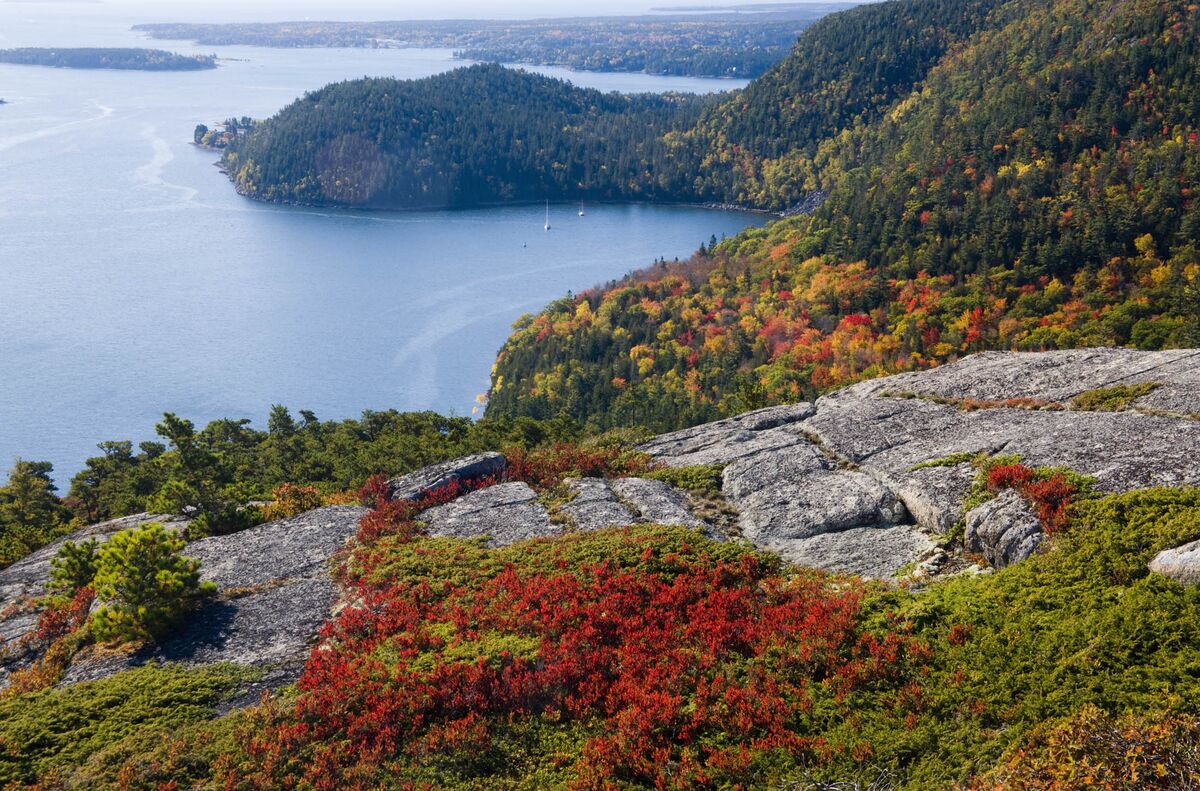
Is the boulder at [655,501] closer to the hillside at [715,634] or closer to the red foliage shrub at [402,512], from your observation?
the hillside at [715,634]

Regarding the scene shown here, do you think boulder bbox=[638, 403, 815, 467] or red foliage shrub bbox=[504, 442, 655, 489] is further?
red foliage shrub bbox=[504, 442, 655, 489]

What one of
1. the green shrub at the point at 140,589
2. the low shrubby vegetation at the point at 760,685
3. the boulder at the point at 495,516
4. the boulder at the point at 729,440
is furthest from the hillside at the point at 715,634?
the boulder at the point at 729,440

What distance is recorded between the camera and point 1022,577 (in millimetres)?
20031

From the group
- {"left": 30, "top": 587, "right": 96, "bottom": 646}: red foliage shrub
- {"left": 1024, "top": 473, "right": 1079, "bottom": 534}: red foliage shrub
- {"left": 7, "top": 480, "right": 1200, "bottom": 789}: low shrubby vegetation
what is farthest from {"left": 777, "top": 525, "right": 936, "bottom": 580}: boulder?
{"left": 30, "top": 587, "right": 96, "bottom": 646}: red foliage shrub

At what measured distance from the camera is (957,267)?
125062 millimetres

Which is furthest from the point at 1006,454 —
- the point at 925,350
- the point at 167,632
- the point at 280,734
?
the point at 925,350

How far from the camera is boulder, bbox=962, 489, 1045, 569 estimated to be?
22.0 meters

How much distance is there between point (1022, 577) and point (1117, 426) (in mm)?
10362

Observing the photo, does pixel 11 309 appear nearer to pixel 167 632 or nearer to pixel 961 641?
pixel 167 632

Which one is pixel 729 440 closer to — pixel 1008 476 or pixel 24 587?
pixel 1008 476

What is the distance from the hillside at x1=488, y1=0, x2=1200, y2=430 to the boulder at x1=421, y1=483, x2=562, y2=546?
54.7 m

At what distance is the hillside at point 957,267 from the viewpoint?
104 m

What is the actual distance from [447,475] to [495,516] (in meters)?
4.92

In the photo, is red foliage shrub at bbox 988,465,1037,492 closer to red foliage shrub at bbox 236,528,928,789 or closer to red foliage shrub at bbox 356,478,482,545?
red foliage shrub at bbox 236,528,928,789
